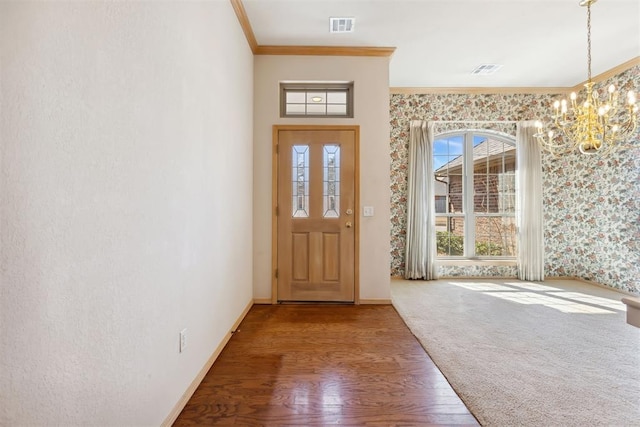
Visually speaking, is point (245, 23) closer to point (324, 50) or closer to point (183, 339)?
point (324, 50)

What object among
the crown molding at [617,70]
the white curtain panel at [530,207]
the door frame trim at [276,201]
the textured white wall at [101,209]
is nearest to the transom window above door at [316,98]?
the door frame trim at [276,201]

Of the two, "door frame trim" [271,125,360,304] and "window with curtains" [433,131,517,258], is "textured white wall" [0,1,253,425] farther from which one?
"window with curtains" [433,131,517,258]

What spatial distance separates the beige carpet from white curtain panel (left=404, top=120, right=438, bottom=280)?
63 cm

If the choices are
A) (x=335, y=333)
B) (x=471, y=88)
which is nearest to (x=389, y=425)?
(x=335, y=333)

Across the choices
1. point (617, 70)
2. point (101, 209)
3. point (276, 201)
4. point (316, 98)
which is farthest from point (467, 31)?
point (101, 209)

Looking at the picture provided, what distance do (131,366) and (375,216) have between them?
2889mm

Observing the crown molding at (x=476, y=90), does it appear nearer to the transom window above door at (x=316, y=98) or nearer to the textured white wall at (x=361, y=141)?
the textured white wall at (x=361, y=141)

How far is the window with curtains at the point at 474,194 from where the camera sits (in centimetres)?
509

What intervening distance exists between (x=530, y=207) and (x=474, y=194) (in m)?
0.84

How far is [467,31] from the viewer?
3.33 metres

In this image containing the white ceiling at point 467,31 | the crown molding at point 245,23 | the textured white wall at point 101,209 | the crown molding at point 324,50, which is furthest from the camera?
the crown molding at point 324,50

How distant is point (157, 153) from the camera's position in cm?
143

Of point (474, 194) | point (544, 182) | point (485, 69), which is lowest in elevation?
point (474, 194)

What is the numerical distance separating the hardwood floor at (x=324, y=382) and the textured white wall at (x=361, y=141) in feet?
2.72
